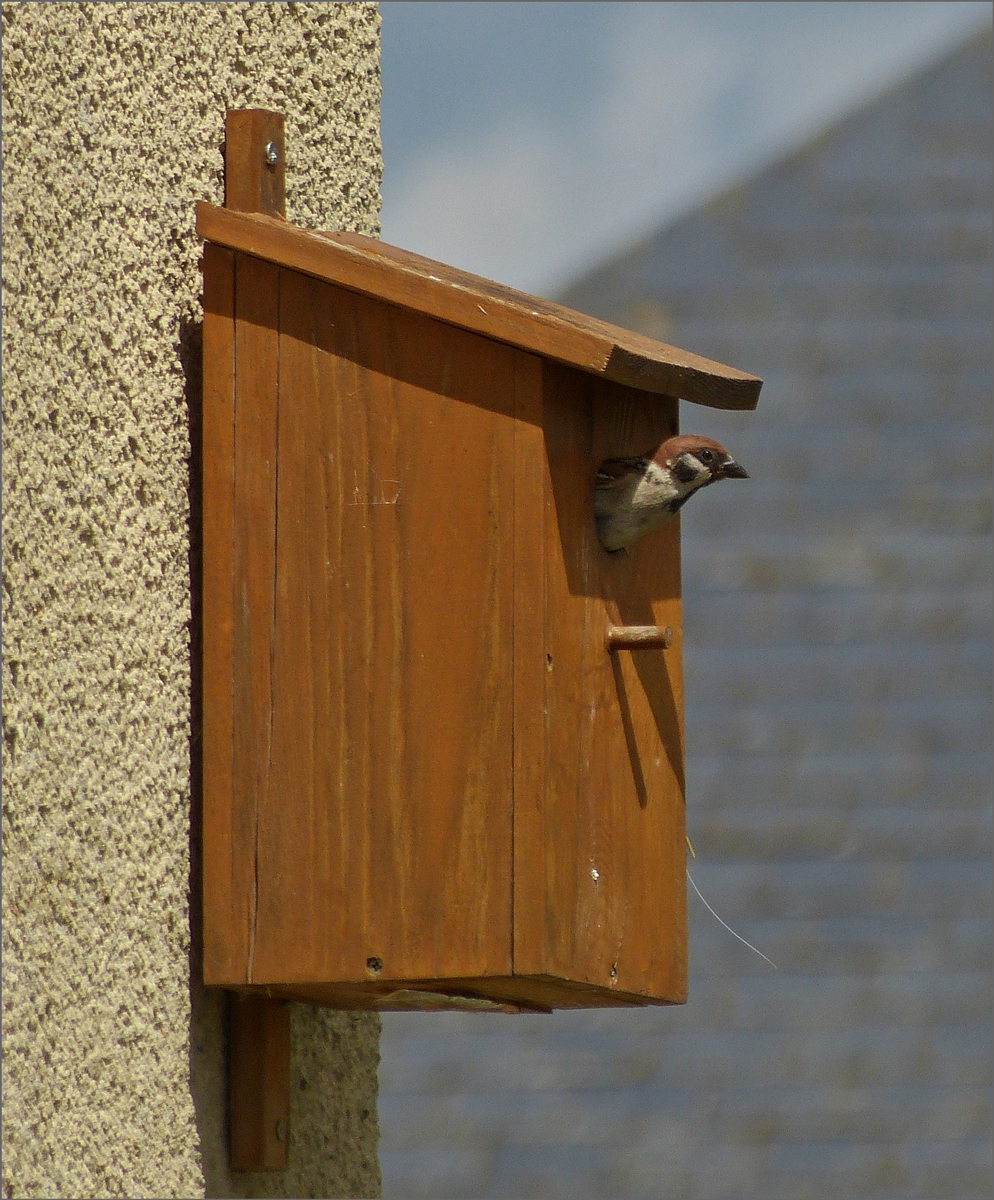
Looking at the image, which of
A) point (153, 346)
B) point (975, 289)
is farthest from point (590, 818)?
point (975, 289)

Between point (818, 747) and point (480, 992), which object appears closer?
point (480, 992)

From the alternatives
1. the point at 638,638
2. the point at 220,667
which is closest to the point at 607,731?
the point at 638,638

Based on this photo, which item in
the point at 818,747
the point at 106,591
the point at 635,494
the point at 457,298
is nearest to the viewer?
the point at 106,591

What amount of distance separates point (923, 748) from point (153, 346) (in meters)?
4.85

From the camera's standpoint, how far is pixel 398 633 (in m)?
2.10

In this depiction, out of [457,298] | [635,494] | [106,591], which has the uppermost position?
[457,298]

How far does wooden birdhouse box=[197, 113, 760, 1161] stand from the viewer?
2.07m

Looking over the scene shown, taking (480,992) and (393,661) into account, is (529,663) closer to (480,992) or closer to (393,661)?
(393,661)

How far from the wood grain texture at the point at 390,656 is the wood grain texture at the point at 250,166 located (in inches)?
7.3

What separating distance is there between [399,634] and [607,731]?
248 mm

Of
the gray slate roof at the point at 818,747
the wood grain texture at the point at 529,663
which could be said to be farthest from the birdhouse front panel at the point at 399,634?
the gray slate roof at the point at 818,747

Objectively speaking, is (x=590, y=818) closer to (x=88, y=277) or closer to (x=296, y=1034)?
(x=296, y=1034)

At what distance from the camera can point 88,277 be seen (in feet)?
6.56

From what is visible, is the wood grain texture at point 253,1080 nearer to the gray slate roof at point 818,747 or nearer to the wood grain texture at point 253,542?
the wood grain texture at point 253,542
